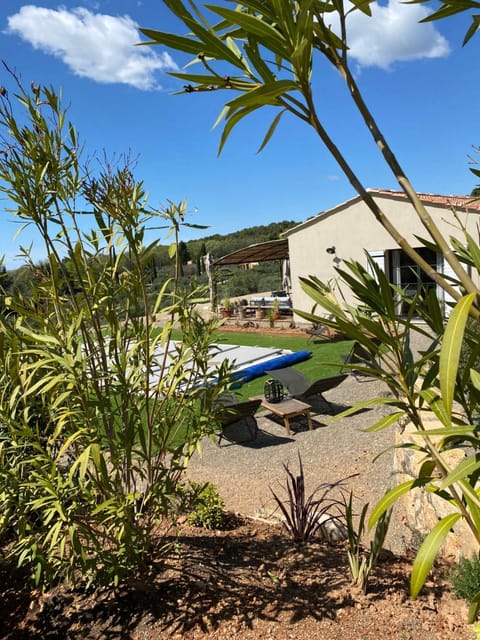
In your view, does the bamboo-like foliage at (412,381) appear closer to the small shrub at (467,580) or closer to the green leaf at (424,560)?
the green leaf at (424,560)

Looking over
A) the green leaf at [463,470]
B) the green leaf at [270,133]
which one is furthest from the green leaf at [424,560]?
the green leaf at [270,133]

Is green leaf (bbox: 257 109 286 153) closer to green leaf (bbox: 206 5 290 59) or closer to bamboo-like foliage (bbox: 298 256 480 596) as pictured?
green leaf (bbox: 206 5 290 59)

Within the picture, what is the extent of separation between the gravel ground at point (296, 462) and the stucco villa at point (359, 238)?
27.1 feet

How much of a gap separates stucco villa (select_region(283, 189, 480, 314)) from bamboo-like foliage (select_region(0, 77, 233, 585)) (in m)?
12.0

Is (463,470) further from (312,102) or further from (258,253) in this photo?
(258,253)

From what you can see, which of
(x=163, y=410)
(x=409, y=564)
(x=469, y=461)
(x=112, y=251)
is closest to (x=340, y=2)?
(x=469, y=461)

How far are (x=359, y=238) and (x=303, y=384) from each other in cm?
894

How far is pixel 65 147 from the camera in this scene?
2113 mm

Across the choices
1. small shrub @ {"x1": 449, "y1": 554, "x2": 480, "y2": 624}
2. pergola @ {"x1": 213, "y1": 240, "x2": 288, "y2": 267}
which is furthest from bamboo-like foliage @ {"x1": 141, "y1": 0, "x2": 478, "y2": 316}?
pergola @ {"x1": 213, "y1": 240, "x2": 288, "y2": 267}

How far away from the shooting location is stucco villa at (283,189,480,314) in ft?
44.3

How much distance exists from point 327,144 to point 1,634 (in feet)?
10.5

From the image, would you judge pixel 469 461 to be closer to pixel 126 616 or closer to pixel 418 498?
pixel 126 616

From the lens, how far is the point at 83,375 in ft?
6.63

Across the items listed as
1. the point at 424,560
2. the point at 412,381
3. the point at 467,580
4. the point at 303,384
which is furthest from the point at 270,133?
the point at 303,384
